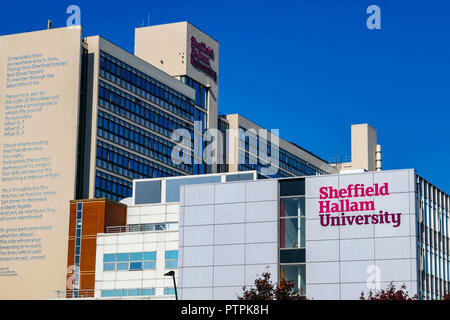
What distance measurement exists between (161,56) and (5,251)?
46.9 m

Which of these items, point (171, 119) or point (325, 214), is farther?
point (171, 119)

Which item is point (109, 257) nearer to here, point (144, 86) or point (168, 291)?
point (168, 291)

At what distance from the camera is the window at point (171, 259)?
289ft

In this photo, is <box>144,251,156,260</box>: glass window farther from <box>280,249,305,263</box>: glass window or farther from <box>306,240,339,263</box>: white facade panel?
<box>306,240,339,263</box>: white facade panel

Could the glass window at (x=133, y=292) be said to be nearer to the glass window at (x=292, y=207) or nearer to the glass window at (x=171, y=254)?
the glass window at (x=171, y=254)

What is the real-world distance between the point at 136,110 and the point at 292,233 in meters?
65.9

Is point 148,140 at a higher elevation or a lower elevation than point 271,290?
higher

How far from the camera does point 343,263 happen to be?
Result: 7206 cm

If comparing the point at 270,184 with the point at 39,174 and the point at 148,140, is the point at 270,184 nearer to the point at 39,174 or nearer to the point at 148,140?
the point at 39,174

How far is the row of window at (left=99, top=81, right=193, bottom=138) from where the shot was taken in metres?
132

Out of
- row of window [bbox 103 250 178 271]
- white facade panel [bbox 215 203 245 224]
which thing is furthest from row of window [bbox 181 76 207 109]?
white facade panel [bbox 215 203 245 224]
